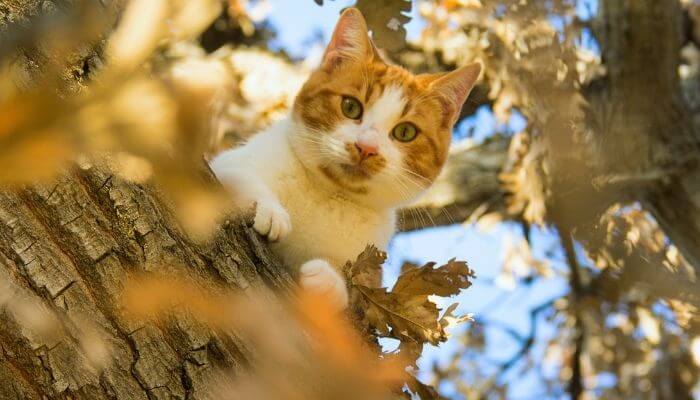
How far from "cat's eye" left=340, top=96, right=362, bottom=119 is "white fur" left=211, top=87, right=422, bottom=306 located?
0.11 ft

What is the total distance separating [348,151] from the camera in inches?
91.1

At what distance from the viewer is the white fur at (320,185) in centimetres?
218

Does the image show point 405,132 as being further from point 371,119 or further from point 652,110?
point 652,110

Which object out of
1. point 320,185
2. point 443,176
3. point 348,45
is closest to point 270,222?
point 320,185

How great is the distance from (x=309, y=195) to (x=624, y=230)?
182 cm

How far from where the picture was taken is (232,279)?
56.2 inches

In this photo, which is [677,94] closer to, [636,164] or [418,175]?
[636,164]

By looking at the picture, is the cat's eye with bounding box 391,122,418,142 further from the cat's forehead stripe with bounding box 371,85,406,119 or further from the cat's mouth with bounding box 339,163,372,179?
the cat's mouth with bounding box 339,163,372,179

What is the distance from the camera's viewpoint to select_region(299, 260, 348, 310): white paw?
176 cm

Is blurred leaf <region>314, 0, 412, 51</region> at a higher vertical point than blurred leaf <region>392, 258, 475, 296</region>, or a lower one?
higher

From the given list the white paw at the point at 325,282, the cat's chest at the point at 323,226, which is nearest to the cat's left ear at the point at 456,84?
the cat's chest at the point at 323,226

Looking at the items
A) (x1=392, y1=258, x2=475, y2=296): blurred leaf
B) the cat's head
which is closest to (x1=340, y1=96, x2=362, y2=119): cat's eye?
the cat's head

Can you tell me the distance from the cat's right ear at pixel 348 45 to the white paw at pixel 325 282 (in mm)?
916

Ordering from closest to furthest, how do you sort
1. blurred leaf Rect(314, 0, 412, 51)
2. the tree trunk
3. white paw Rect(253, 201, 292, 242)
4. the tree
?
the tree < the tree trunk < white paw Rect(253, 201, 292, 242) < blurred leaf Rect(314, 0, 412, 51)
